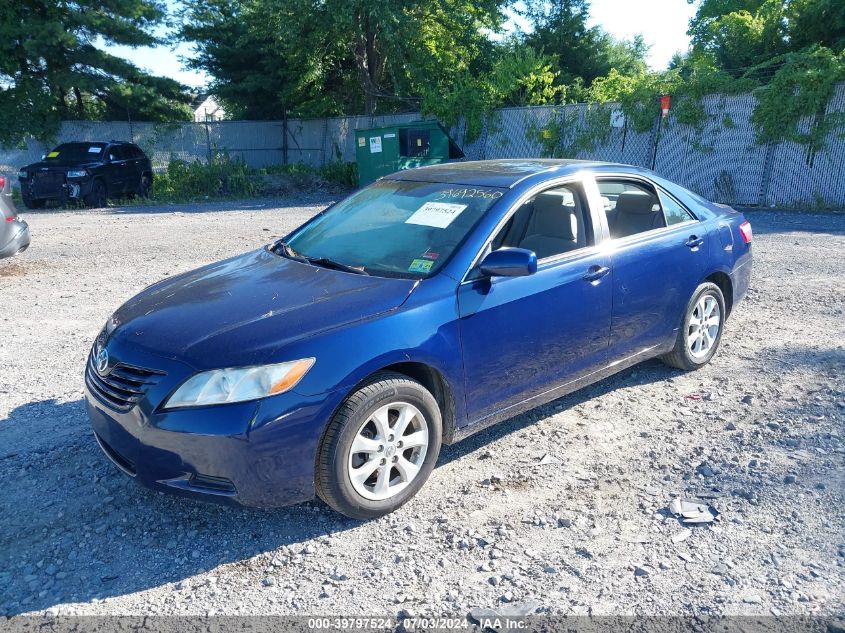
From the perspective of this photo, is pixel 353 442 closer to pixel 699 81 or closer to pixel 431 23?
pixel 699 81

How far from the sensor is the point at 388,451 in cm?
351

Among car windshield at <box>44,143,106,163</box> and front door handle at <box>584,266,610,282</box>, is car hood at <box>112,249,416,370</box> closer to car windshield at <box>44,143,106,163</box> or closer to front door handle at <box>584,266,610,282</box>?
front door handle at <box>584,266,610,282</box>

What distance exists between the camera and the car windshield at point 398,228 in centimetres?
402

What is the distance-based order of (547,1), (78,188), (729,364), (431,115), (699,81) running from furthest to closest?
(547,1), (431,115), (78,188), (699,81), (729,364)

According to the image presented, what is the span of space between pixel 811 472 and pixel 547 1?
1263 inches

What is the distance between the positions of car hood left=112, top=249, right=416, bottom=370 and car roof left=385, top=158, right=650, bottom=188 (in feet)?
3.51

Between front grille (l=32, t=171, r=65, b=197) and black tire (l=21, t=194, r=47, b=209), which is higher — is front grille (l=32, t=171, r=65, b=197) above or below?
above

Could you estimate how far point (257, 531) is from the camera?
3516 mm

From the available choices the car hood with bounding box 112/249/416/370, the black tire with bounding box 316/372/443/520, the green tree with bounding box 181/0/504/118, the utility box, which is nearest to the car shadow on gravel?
the black tire with bounding box 316/372/443/520

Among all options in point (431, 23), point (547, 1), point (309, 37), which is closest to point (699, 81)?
point (431, 23)

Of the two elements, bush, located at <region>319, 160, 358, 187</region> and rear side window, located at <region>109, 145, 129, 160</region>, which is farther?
bush, located at <region>319, 160, 358, 187</region>

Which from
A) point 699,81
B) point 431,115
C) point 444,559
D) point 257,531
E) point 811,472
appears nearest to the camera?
point 444,559

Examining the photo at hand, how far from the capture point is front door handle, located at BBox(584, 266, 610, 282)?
14.4 ft

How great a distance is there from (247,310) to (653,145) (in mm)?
15795
